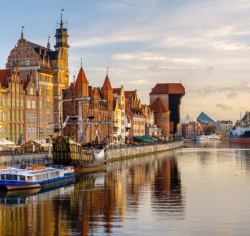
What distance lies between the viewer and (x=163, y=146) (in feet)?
647

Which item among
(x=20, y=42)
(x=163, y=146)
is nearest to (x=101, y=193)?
(x=20, y=42)

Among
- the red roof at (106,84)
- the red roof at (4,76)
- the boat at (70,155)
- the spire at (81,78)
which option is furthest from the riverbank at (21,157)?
the red roof at (106,84)

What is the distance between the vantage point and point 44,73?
122 m

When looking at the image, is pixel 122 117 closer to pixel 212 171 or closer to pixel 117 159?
pixel 117 159

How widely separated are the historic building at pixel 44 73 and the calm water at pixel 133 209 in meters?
39.9

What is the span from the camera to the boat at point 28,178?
66.7 metres

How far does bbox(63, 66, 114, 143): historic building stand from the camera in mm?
134212

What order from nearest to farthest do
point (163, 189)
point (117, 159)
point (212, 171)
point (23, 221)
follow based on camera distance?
point (23, 221)
point (163, 189)
point (212, 171)
point (117, 159)

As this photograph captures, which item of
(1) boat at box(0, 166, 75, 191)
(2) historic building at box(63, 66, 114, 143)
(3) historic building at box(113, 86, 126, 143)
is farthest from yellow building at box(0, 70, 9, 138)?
(3) historic building at box(113, 86, 126, 143)

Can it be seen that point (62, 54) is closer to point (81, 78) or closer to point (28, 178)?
point (81, 78)

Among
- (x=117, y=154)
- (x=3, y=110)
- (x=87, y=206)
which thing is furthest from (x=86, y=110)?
(x=87, y=206)

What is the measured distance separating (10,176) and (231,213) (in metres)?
26.7

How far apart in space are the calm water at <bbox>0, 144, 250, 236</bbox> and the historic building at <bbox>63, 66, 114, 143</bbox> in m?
51.6

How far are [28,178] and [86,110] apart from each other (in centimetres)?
7242
